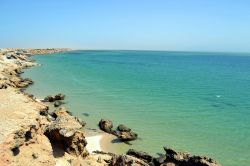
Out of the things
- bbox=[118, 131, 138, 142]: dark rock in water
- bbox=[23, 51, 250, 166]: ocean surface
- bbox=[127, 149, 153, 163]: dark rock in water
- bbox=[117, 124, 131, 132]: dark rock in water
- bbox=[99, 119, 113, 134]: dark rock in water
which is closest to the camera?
bbox=[127, 149, 153, 163]: dark rock in water

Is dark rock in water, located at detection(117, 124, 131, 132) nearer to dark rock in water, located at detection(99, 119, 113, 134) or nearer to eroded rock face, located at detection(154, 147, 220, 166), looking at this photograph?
dark rock in water, located at detection(99, 119, 113, 134)

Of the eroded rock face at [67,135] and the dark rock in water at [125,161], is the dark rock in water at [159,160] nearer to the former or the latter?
the dark rock in water at [125,161]

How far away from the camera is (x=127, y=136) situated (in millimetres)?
30344

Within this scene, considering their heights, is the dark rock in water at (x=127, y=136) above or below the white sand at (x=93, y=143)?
above

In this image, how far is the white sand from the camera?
92.1ft

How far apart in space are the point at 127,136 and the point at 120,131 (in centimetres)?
175

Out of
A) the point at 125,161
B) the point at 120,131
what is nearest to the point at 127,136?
the point at 120,131

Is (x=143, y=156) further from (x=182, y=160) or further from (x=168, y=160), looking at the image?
(x=182, y=160)

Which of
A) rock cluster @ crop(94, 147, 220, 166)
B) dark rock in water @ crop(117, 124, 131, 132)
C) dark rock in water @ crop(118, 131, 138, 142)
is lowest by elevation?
dark rock in water @ crop(118, 131, 138, 142)

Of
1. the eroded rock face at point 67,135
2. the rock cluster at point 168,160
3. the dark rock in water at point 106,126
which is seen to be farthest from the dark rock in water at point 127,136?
the eroded rock face at point 67,135

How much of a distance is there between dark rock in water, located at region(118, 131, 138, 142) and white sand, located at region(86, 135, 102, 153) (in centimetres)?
205

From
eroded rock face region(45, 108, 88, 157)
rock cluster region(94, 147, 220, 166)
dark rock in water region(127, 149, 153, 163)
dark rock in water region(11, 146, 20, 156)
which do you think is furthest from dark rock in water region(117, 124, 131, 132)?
dark rock in water region(11, 146, 20, 156)

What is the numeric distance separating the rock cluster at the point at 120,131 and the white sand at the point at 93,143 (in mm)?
1604

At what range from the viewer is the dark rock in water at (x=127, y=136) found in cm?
3018
